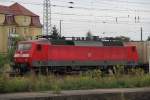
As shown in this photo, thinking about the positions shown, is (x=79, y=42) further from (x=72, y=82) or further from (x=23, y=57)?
(x=72, y=82)

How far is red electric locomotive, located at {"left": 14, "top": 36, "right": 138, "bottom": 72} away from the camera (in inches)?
1304

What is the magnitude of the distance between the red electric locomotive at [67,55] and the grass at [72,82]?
13.8m

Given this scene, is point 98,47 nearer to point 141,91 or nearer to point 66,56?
point 66,56

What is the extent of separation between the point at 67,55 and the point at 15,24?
71291 millimetres

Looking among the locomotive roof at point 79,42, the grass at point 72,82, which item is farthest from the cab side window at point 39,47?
the grass at point 72,82

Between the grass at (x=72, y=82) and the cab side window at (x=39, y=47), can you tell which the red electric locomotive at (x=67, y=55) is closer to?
the cab side window at (x=39, y=47)

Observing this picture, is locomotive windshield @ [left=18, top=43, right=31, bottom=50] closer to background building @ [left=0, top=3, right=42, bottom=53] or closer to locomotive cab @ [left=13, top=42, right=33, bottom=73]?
locomotive cab @ [left=13, top=42, right=33, bottom=73]

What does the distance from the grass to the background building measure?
7966 cm

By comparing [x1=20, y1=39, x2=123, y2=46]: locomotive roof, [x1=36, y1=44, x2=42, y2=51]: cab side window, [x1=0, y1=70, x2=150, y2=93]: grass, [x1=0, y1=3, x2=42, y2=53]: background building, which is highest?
[x1=0, y1=3, x2=42, y2=53]: background building

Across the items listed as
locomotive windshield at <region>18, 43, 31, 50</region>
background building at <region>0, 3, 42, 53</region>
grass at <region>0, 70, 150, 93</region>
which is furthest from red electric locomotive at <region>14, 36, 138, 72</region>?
background building at <region>0, 3, 42, 53</region>

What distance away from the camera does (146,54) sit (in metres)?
42.1

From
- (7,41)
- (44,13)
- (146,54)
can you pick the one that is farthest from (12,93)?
(7,41)

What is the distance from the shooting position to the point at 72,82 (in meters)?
16.8

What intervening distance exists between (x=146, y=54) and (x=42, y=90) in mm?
27816
